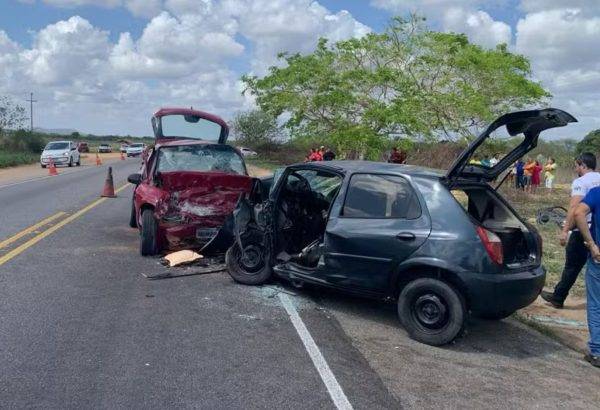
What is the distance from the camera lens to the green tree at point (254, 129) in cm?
6200

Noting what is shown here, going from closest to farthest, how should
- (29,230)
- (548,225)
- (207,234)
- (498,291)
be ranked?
(498,291)
(207,234)
(29,230)
(548,225)

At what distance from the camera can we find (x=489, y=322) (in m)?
6.66

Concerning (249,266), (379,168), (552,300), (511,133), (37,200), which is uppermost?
(511,133)

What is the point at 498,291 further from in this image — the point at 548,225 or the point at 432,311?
the point at 548,225

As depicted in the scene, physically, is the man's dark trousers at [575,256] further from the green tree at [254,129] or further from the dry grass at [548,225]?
the green tree at [254,129]

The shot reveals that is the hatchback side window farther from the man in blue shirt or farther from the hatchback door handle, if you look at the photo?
the man in blue shirt

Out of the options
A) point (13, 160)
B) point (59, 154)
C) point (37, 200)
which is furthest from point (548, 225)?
point (13, 160)

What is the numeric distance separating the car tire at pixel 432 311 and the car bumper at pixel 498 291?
0.48 feet

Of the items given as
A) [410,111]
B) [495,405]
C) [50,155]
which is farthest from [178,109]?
[50,155]

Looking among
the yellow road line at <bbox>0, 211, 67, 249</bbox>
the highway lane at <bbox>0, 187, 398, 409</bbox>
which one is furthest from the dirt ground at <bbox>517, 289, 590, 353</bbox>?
the yellow road line at <bbox>0, 211, 67, 249</bbox>

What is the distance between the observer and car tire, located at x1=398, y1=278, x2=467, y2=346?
5598 millimetres

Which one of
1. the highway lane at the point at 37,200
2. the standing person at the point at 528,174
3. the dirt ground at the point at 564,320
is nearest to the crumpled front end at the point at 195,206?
the highway lane at the point at 37,200

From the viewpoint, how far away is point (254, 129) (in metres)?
63.8

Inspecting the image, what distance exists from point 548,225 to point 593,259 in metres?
10.2
